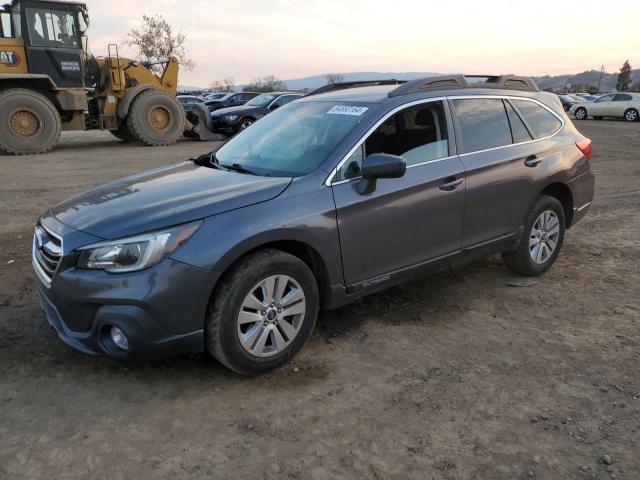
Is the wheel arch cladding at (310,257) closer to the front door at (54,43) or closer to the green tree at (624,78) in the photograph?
the front door at (54,43)

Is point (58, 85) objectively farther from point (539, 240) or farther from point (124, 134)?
point (539, 240)

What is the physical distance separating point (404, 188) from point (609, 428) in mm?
1857

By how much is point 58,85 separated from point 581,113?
26.0 metres

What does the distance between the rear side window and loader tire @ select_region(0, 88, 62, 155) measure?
39.7ft

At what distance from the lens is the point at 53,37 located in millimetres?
13312

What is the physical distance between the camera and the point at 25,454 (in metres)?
2.56

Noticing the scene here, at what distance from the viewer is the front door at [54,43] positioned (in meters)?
13.0

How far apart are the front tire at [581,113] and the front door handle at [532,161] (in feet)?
91.3

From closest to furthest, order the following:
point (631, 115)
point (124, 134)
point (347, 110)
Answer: point (347, 110) → point (124, 134) → point (631, 115)

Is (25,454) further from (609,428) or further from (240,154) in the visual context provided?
(609,428)

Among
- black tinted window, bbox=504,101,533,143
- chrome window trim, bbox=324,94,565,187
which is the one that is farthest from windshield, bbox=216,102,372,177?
Result: black tinted window, bbox=504,101,533,143

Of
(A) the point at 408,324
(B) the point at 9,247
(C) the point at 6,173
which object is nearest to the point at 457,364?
(A) the point at 408,324

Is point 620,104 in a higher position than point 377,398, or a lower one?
higher

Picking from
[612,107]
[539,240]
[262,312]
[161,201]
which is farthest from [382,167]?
[612,107]
